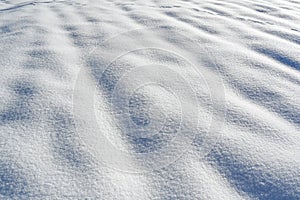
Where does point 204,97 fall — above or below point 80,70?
below

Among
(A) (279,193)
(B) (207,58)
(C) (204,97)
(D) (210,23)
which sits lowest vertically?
(A) (279,193)

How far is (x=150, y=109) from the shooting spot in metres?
1.28

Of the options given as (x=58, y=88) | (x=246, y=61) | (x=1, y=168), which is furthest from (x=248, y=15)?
(x=1, y=168)

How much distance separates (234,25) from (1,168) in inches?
67.0

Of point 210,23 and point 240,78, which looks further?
point 210,23

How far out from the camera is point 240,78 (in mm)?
1482

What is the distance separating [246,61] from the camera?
1623 mm

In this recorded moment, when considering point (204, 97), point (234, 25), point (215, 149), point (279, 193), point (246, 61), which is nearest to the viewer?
point (279, 193)

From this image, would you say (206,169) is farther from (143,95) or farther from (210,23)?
(210,23)

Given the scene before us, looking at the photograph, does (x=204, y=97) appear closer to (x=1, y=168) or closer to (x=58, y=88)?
(x=58, y=88)

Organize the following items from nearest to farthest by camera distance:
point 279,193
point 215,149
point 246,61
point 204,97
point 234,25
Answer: point 279,193 → point 215,149 → point 204,97 → point 246,61 → point 234,25

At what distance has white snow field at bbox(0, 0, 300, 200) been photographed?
0.97m

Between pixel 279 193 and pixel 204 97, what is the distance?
0.55 meters

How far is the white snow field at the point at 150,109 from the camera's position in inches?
38.1
